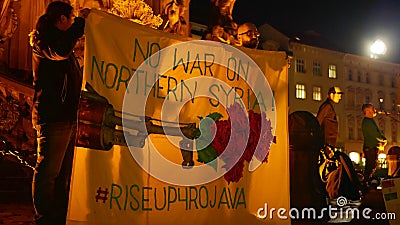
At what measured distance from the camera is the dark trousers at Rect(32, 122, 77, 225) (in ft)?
15.4

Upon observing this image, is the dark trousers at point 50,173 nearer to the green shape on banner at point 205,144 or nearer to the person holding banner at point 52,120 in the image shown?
the person holding banner at point 52,120

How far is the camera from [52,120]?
15.5ft

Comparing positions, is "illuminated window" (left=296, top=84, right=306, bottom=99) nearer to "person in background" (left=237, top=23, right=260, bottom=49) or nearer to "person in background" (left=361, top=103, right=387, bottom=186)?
"person in background" (left=361, top=103, right=387, bottom=186)

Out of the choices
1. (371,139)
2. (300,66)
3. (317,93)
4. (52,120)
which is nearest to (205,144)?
(52,120)

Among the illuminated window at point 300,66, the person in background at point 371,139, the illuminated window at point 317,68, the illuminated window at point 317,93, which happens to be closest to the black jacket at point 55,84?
the person in background at point 371,139

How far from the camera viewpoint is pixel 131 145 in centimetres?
472

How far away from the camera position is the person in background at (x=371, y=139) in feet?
36.2

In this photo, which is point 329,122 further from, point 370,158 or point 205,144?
point 205,144

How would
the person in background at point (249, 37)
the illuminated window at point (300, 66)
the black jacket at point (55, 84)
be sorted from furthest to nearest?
the illuminated window at point (300, 66)
the person in background at point (249, 37)
the black jacket at point (55, 84)

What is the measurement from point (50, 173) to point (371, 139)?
7.87 metres
